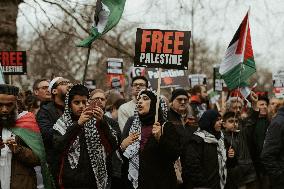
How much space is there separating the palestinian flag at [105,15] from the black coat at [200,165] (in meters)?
2.08

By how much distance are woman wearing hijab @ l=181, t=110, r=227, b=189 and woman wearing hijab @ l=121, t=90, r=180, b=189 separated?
1.05 metres

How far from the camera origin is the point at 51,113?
7.48 metres

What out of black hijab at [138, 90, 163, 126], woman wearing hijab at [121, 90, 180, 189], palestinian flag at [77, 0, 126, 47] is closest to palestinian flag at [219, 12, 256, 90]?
woman wearing hijab at [121, 90, 180, 189]

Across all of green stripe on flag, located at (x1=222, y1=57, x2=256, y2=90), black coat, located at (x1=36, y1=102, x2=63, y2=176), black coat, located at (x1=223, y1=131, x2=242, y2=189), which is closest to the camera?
black coat, located at (x1=36, y1=102, x2=63, y2=176)

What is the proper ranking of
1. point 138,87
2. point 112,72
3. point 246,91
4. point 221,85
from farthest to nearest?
point 221,85, point 112,72, point 246,91, point 138,87

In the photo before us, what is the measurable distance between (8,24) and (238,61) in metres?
6.00

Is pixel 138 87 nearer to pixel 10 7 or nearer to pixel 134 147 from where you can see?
pixel 134 147

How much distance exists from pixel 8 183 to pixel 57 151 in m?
0.70

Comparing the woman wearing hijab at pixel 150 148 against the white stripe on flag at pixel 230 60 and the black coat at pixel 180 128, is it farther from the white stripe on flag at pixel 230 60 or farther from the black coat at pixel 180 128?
the white stripe on flag at pixel 230 60

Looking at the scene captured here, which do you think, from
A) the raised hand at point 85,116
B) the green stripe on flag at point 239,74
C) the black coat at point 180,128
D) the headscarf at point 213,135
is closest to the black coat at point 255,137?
the green stripe on flag at point 239,74

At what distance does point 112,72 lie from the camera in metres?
16.6

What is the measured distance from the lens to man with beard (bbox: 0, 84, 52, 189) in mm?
6410

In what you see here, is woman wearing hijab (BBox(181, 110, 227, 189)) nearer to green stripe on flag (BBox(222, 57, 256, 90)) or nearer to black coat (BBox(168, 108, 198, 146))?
black coat (BBox(168, 108, 198, 146))

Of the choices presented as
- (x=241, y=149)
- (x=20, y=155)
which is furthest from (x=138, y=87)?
(x=20, y=155)
